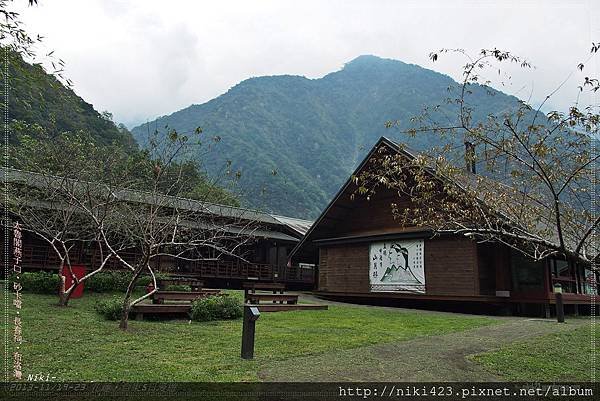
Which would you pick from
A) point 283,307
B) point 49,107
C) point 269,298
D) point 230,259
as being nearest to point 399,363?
point 283,307

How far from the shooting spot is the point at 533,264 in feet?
47.2

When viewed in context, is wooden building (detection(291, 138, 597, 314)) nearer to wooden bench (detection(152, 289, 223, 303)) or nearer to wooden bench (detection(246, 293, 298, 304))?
wooden bench (detection(246, 293, 298, 304))

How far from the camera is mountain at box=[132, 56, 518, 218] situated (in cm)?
2991

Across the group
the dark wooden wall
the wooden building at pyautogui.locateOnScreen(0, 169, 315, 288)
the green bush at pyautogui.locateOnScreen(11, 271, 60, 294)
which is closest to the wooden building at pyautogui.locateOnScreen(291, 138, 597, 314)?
the dark wooden wall

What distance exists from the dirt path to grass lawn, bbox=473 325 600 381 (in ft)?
0.84

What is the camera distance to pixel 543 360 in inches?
246

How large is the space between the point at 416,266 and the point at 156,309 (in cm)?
901

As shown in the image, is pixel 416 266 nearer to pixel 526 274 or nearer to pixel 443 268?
pixel 443 268

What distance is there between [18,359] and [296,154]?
Answer: 2135 inches

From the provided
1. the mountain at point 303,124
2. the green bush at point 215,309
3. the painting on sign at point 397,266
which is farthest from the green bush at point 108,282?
the painting on sign at point 397,266

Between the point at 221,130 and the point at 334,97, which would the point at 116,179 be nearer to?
the point at 221,130

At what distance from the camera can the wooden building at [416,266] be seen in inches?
561

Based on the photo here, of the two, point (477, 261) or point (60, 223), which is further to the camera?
point (60, 223)

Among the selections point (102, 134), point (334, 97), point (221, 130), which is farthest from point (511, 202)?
point (334, 97)
